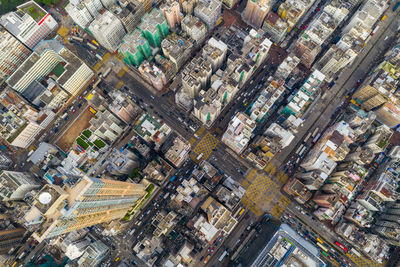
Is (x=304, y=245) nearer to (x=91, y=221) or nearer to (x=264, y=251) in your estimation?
(x=264, y=251)

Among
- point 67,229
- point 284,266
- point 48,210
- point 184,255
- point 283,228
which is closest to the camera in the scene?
point 48,210

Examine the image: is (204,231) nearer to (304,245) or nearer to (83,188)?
(304,245)

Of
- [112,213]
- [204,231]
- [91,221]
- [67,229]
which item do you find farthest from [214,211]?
[67,229]

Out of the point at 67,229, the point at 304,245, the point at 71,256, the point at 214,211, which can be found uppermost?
the point at 304,245

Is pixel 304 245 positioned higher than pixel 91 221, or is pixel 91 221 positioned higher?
pixel 304 245

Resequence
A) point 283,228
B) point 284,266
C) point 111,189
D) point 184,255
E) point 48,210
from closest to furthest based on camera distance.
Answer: point 48,210
point 111,189
point 284,266
point 283,228
point 184,255

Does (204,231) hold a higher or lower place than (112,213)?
higher

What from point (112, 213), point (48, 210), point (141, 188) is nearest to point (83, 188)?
point (48, 210)

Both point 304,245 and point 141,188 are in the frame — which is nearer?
point 304,245

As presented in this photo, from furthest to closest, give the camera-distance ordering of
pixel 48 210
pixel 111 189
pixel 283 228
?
pixel 283 228, pixel 111 189, pixel 48 210
